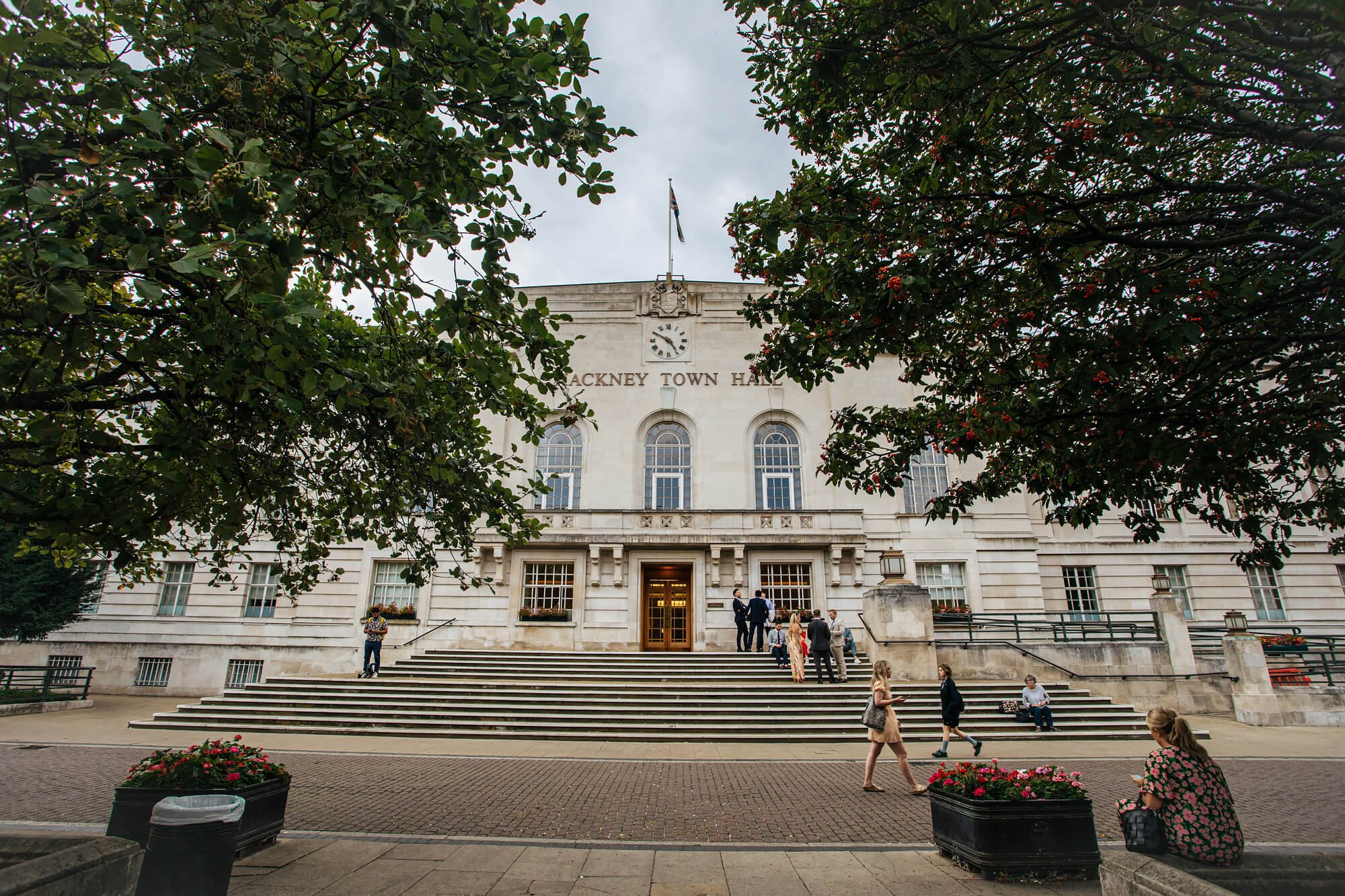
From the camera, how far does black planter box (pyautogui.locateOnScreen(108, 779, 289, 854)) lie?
18.7 feet

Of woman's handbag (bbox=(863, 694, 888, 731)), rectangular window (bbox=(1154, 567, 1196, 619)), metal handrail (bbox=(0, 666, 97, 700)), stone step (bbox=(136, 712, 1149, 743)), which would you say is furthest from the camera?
rectangular window (bbox=(1154, 567, 1196, 619))

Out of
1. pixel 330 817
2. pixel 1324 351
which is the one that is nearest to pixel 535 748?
pixel 330 817

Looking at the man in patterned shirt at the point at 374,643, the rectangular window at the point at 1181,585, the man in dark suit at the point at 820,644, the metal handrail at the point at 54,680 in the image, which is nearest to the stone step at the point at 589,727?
the man in dark suit at the point at 820,644

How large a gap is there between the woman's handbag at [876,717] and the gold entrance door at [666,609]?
46.4ft

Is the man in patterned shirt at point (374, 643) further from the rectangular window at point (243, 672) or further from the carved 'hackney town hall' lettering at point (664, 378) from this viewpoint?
the carved 'hackney town hall' lettering at point (664, 378)

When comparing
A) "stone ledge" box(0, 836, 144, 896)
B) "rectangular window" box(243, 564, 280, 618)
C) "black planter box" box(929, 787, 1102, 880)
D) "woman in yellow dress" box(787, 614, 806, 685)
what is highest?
"rectangular window" box(243, 564, 280, 618)

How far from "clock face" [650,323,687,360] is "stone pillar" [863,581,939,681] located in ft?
42.4

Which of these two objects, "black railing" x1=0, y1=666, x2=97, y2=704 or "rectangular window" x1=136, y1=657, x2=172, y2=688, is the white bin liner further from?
"rectangular window" x1=136, y1=657, x2=172, y2=688

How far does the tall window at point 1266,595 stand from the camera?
2470 centimetres

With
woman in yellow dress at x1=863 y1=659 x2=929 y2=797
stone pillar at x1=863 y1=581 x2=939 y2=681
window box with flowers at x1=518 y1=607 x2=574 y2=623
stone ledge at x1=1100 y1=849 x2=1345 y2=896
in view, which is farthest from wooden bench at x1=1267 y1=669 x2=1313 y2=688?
window box with flowers at x1=518 y1=607 x2=574 y2=623

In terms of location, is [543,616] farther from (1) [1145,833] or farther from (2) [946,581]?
(1) [1145,833]

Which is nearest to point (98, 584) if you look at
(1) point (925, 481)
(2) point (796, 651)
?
(2) point (796, 651)

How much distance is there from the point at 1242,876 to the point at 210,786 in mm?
7776

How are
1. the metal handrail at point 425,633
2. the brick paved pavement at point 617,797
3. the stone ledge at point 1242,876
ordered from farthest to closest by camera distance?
the metal handrail at point 425,633, the brick paved pavement at point 617,797, the stone ledge at point 1242,876
